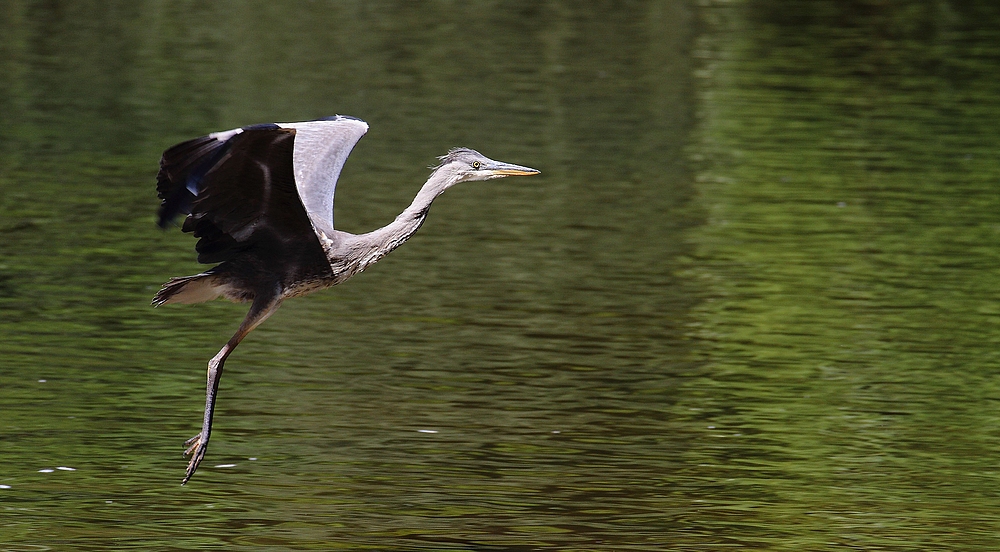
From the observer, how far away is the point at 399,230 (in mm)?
9320

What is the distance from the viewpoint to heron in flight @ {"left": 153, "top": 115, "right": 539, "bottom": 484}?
8688 mm

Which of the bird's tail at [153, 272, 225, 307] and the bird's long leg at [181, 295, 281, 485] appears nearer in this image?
the bird's long leg at [181, 295, 281, 485]

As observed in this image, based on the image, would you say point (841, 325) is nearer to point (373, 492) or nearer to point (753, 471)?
point (753, 471)

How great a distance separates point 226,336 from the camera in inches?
554

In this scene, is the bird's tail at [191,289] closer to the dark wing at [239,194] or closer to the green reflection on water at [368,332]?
the dark wing at [239,194]

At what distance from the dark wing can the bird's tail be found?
0.11 metres

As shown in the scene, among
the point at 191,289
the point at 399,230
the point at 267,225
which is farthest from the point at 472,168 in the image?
the point at 191,289

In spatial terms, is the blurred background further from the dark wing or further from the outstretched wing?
the outstretched wing

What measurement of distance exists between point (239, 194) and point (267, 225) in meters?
0.34

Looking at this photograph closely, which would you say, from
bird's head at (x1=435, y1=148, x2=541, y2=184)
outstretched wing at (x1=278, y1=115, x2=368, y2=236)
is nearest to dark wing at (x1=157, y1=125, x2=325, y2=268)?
outstretched wing at (x1=278, y1=115, x2=368, y2=236)

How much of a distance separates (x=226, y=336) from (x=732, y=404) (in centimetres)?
407

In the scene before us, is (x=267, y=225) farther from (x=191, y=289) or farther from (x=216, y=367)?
(x=216, y=367)

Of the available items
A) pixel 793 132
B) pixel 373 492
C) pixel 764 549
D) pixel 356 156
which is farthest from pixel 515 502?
pixel 793 132

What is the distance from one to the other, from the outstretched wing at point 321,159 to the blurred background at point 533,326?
5.53ft
